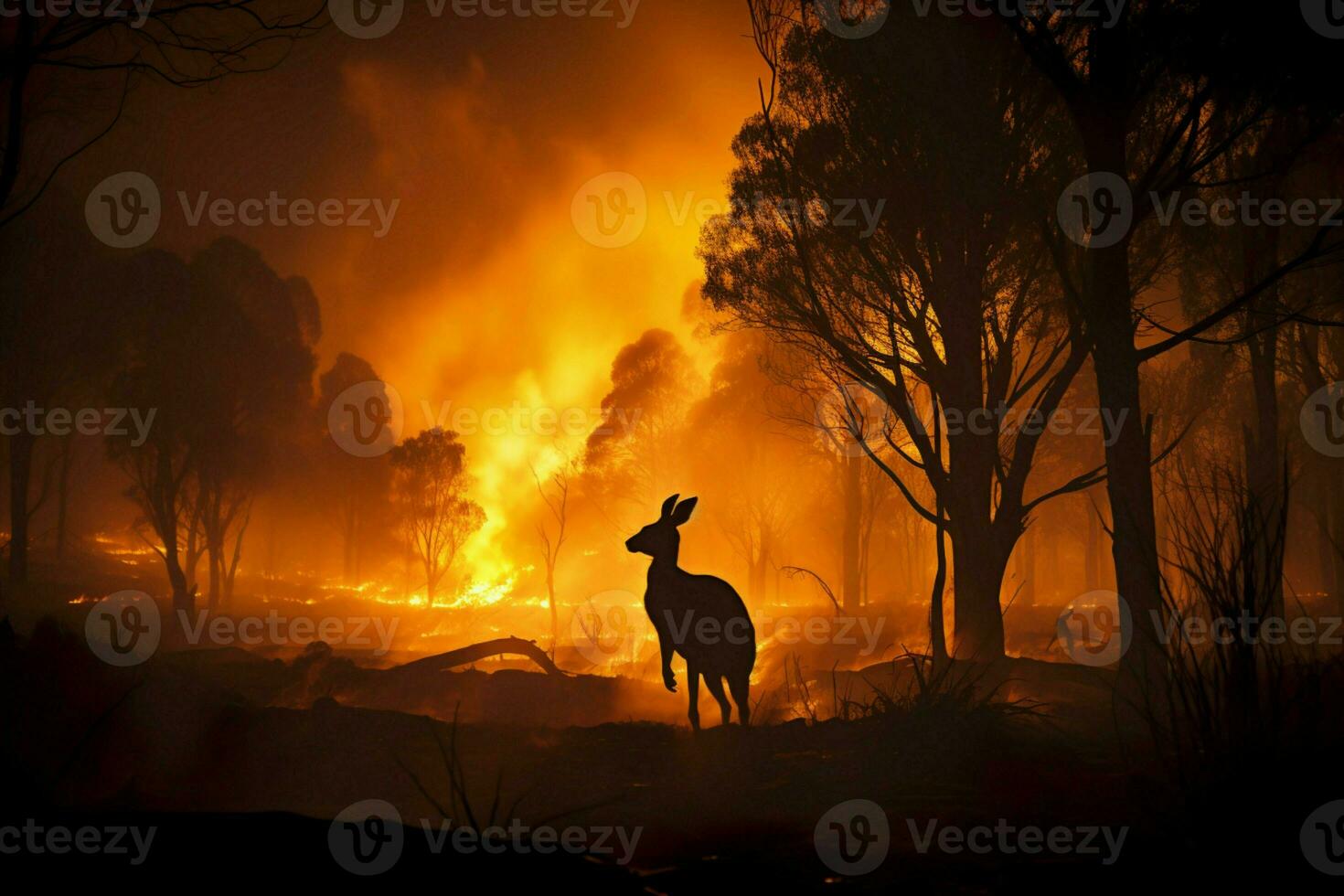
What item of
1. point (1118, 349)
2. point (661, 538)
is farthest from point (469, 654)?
point (1118, 349)

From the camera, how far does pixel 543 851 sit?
3.47 metres

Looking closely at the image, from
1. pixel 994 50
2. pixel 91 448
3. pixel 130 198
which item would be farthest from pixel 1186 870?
pixel 91 448

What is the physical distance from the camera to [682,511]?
7961 millimetres

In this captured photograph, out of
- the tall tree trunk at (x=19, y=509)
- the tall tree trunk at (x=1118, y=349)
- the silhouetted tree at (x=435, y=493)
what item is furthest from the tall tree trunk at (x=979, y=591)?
the silhouetted tree at (x=435, y=493)

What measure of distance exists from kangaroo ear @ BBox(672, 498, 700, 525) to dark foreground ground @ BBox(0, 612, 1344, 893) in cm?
191

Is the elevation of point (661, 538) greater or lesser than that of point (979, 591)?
greater

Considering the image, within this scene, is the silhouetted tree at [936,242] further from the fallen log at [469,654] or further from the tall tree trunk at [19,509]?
the tall tree trunk at [19,509]

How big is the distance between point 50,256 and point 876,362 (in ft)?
95.0

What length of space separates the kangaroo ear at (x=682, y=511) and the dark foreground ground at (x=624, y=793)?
1.91 m

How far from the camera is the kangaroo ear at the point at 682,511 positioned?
25.4 ft

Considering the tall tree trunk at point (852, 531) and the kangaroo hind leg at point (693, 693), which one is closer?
the kangaroo hind leg at point (693, 693)

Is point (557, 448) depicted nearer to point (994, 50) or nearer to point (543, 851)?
point (994, 50)

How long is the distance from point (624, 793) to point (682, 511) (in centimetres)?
329

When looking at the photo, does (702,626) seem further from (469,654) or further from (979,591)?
(469,654)
